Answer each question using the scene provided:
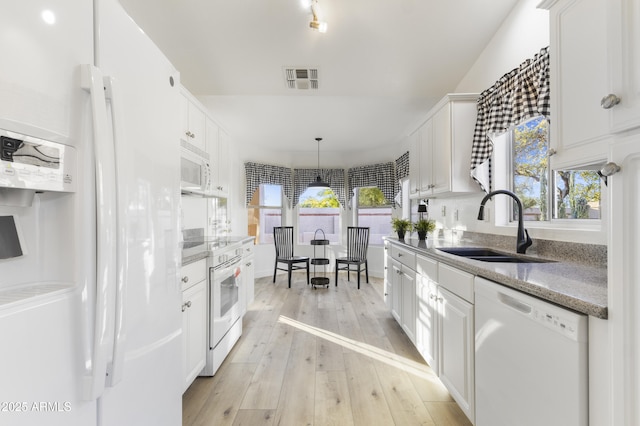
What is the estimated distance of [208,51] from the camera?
2377 millimetres

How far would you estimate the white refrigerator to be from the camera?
1.90ft

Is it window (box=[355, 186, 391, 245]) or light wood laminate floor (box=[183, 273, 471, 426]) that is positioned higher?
window (box=[355, 186, 391, 245])

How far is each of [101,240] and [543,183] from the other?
7.83ft

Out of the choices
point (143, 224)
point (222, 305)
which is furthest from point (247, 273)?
point (143, 224)

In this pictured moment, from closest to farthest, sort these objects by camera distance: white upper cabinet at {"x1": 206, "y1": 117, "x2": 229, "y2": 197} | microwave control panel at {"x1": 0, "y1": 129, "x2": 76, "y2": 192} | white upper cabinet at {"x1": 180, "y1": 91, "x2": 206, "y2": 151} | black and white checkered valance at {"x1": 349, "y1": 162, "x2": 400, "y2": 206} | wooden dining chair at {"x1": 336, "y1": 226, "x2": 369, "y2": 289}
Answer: microwave control panel at {"x1": 0, "y1": 129, "x2": 76, "y2": 192}, white upper cabinet at {"x1": 180, "y1": 91, "x2": 206, "y2": 151}, white upper cabinet at {"x1": 206, "y1": 117, "x2": 229, "y2": 197}, wooden dining chair at {"x1": 336, "y1": 226, "x2": 369, "y2": 289}, black and white checkered valance at {"x1": 349, "y1": 162, "x2": 400, "y2": 206}

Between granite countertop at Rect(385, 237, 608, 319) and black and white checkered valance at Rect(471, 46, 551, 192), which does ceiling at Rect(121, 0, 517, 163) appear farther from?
granite countertop at Rect(385, 237, 608, 319)

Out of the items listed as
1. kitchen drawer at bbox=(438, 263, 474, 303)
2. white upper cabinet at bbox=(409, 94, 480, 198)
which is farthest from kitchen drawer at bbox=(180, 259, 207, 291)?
white upper cabinet at bbox=(409, 94, 480, 198)

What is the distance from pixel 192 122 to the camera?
8.12 feet

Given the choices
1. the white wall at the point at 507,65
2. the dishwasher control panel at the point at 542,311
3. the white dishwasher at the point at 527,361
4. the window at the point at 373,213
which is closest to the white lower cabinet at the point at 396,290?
the white wall at the point at 507,65

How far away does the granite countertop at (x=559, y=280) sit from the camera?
0.82 m

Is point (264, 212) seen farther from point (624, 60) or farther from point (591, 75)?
point (624, 60)

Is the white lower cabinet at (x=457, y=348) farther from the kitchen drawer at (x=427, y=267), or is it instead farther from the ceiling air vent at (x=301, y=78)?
the ceiling air vent at (x=301, y=78)

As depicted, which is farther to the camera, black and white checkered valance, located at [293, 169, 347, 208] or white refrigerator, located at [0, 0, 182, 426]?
black and white checkered valance, located at [293, 169, 347, 208]

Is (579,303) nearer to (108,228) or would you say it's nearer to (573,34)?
(573,34)
